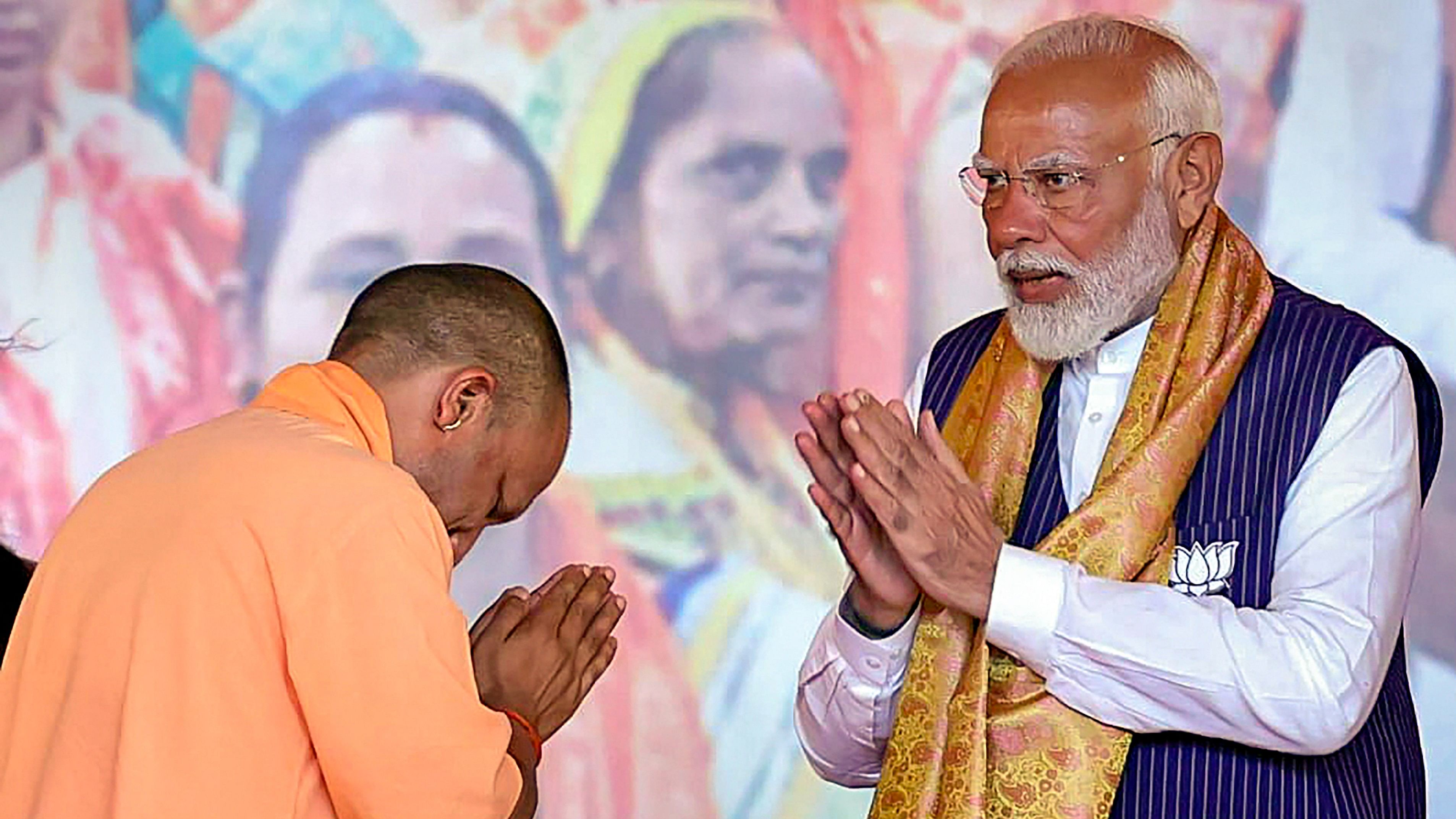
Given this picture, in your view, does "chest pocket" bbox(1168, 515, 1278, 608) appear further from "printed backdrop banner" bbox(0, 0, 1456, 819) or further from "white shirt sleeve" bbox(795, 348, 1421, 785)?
"printed backdrop banner" bbox(0, 0, 1456, 819)

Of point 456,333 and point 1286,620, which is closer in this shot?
point 456,333

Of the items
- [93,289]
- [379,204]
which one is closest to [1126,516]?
[379,204]

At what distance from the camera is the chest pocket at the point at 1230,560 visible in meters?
2.59

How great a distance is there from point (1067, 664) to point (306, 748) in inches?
38.2

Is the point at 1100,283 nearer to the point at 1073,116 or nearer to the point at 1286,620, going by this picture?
the point at 1073,116

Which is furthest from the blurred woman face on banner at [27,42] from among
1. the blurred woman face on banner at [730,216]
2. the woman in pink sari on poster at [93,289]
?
the blurred woman face on banner at [730,216]

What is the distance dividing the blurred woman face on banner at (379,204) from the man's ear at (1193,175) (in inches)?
85.1

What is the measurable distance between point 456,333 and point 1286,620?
1030 mm

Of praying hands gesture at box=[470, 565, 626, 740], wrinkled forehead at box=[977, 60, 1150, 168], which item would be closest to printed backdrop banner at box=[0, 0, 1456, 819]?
wrinkled forehead at box=[977, 60, 1150, 168]

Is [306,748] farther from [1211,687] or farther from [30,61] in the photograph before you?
[30,61]

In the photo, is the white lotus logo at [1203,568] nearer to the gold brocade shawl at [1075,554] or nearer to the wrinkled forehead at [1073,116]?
the gold brocade shawl at [1075,554]

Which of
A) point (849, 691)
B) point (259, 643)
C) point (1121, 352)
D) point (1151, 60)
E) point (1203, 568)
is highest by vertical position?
point (1151, 60)

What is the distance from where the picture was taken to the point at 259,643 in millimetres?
1949

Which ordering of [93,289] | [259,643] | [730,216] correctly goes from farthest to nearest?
1. [93,289]
2. [730,216]
3. [259,643]
